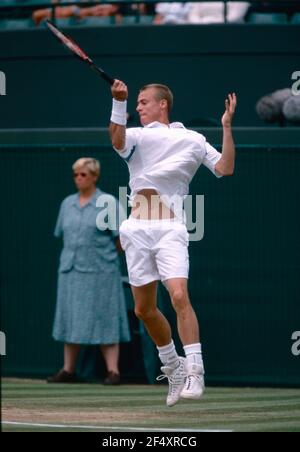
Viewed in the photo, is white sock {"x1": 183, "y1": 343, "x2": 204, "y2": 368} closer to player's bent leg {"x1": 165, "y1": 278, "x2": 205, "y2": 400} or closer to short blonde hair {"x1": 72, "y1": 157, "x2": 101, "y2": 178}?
player's bent leg {"x1": 165, "y1": 278, "x2": 205, "y2": 400}

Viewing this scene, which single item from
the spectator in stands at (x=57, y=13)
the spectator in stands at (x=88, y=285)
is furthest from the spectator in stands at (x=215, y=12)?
the spectator in stands at (x=88, y=285)

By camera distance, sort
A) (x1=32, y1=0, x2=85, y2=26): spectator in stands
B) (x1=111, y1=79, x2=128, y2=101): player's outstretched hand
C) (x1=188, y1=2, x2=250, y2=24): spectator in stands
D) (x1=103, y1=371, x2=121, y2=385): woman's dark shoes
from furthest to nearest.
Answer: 1. (x1=32, y1=0, x2=85, y2=26): spectator in stands
2. (x1=188, y1=2, x2=250, y2=24): spectator in stands
3. (x1=103, y1=371, x2=121, y2=385): woman's dark shoes
4. (x1=111, y1=79, x2=128, y2=101): player's outstretched hand

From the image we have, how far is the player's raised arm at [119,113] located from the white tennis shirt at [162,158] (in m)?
0.20

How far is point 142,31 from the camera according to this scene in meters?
16.7

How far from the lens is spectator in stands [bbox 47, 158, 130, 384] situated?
45.1ft

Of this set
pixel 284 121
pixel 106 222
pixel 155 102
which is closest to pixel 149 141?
pixel 155 102

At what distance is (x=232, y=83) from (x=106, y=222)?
3.52 meters

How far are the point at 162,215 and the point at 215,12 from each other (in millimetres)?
7354

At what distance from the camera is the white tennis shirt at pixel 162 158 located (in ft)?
32.9

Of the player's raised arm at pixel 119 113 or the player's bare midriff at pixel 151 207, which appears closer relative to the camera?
the player's raised arm at pixel 119 113

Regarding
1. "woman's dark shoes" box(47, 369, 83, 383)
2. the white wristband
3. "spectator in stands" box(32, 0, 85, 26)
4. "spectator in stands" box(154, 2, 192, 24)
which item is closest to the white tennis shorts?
the white wristband

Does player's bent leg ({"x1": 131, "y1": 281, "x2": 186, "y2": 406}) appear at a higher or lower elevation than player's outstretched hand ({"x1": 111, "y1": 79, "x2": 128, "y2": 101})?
lower

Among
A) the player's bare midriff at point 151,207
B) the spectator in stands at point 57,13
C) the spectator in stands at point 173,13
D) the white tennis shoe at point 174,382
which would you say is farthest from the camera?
the spectator in stands at point 57,13

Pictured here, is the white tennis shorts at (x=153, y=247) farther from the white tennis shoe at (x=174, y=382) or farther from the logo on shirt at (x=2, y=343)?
the logo on shirt at (x=2, y=343)
